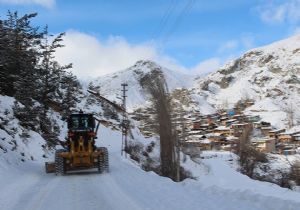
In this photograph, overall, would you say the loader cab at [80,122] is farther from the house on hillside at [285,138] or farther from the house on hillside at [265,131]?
the house on hillside at [265,131]

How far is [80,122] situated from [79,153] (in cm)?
180

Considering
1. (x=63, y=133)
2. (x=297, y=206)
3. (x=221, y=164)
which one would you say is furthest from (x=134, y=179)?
(x=221, y=164)

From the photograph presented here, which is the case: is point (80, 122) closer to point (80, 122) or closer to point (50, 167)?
point (80, 122)

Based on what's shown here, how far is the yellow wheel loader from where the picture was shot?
2144 centimetres

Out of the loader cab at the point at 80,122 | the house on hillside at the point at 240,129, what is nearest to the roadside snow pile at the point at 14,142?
the loader cab at the point at 80,122

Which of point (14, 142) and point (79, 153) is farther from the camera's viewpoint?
point (14, 142)

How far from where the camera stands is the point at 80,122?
22797mm

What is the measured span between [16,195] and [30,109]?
21209mm

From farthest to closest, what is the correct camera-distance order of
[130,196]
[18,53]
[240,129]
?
[240,129], [18,53], [130,196]

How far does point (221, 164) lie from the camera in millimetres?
65750

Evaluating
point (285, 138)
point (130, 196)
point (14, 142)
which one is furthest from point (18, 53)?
point (285, 138)

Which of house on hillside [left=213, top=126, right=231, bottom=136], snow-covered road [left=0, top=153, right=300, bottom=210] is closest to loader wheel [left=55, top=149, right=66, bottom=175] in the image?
snow-covered road [left=0, top=153, right=300, bottom=210]

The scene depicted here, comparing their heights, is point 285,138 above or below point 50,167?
above

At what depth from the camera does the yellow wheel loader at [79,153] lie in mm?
21438
